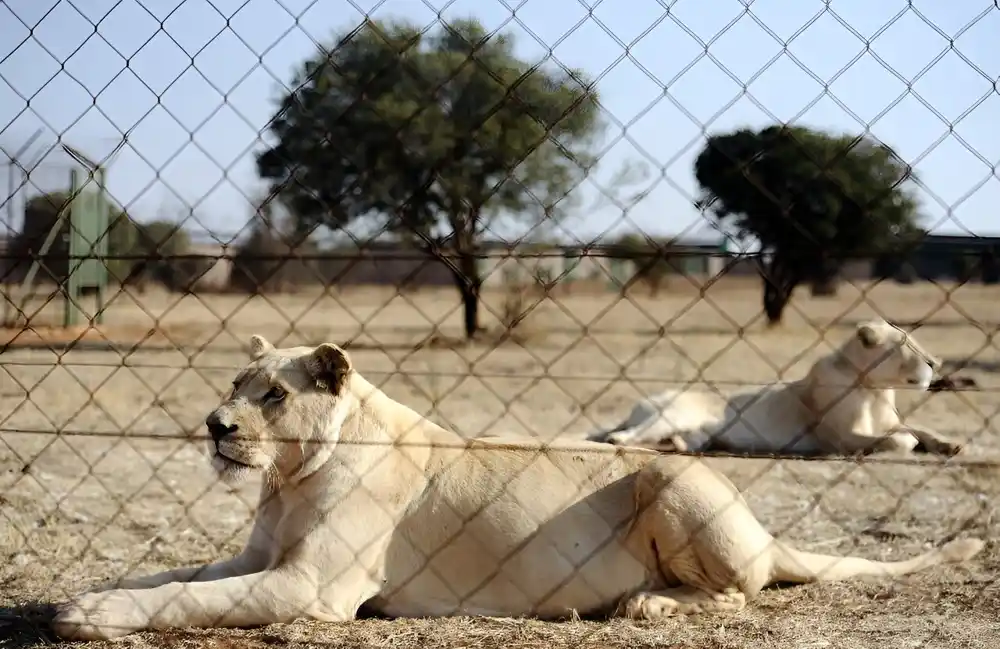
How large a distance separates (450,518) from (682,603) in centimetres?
78

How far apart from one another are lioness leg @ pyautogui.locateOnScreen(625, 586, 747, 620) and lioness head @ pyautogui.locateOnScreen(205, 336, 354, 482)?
1.11 m

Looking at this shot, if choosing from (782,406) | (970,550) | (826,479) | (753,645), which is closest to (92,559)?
Answer: (753,645)

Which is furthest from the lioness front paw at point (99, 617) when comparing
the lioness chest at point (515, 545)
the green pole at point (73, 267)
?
the green pole at point (73, 267)

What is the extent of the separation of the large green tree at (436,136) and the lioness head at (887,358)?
289cm

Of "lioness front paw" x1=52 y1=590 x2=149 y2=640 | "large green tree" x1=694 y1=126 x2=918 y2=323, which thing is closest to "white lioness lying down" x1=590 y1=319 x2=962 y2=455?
"large green tree" x1=694 y1=126 x2=918 y2=323

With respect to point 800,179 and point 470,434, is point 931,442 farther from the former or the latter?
point 470,434

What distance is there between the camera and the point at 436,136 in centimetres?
1010

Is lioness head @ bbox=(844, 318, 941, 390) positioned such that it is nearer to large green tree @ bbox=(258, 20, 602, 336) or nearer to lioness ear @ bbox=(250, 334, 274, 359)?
large green tree @ bbox=(258, 20, 602, 336)

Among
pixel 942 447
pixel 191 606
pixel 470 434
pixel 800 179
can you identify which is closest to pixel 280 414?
pixel 191 606

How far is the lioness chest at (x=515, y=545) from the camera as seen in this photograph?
3.58 meters

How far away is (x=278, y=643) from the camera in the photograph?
10.5 ft

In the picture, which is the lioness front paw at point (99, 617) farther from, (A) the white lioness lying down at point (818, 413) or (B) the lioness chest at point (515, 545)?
(A) the white lioness lying down at point (818, 413)

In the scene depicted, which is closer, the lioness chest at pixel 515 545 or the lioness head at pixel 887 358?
the lioness chest at pixel 515 545

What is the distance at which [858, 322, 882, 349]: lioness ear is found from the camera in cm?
801
